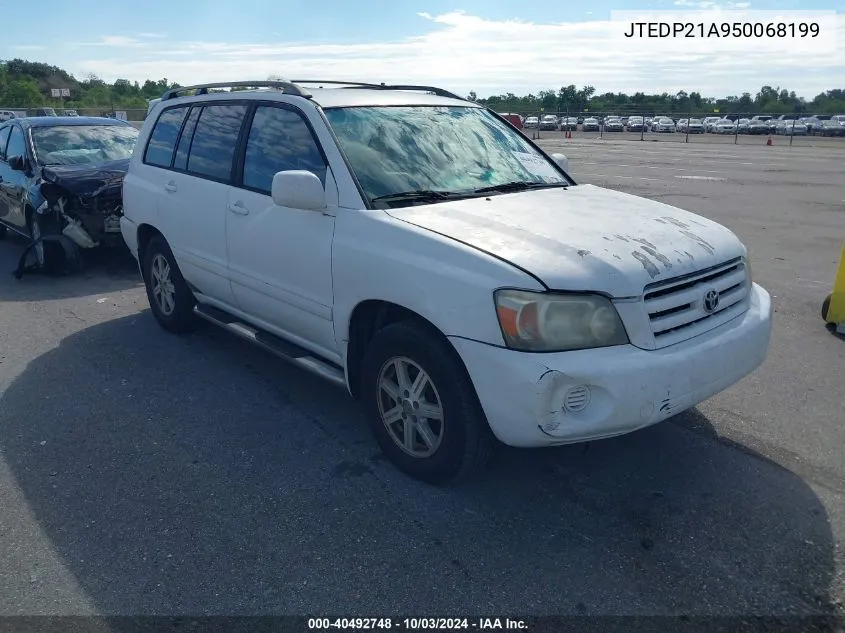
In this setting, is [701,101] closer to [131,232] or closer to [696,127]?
[696,127]

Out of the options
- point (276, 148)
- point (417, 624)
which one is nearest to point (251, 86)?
point (276, 148)

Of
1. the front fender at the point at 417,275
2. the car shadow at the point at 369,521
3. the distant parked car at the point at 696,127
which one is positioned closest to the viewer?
the car shadow at the point at 369,521

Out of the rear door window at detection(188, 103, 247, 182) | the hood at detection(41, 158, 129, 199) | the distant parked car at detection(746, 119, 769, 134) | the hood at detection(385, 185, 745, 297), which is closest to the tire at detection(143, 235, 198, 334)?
the rear door window at detection(188, 103, 247, 182)

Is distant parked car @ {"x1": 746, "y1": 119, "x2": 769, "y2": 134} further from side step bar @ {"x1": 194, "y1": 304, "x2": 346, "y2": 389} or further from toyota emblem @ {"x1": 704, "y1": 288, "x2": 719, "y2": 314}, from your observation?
toyota emblem @ {"x1": 704, "y1": 288, "x2": 719, "y2": 314}

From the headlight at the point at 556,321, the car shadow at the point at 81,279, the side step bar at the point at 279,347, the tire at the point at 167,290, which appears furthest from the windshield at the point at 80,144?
the headlight at the point at 556,321

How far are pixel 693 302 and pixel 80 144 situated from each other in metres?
8.63

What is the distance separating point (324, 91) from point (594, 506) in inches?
114

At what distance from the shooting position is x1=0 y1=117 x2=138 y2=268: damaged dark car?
26.6 ft

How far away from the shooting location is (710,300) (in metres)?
3.33

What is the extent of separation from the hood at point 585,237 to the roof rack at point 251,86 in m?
1.24

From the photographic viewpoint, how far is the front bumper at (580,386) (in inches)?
115

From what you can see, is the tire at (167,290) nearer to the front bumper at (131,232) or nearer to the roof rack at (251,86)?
the front bumper at (131,232)

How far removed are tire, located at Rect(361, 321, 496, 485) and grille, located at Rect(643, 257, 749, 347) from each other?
865 millimetres

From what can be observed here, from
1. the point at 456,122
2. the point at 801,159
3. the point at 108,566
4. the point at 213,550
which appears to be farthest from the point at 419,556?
the point at 801,159
